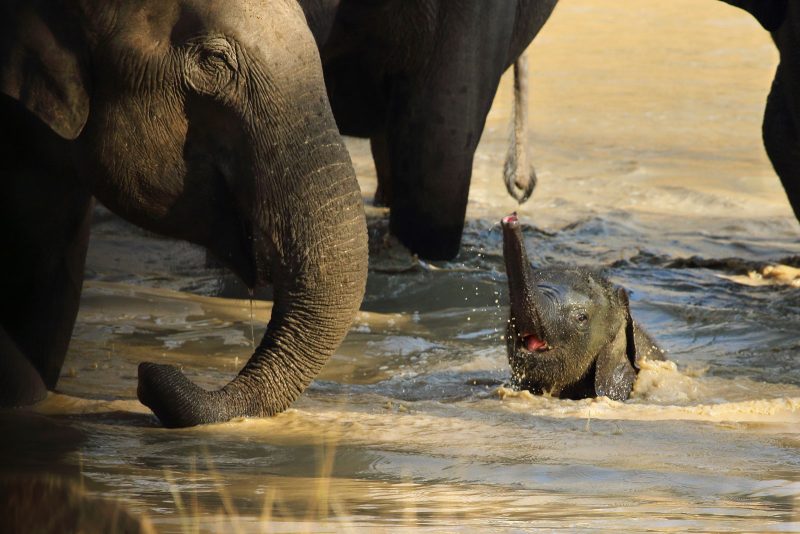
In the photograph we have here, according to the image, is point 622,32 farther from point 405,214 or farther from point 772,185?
point 405,214

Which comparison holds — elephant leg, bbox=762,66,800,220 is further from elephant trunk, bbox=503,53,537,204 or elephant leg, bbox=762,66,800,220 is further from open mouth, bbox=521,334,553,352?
open mouth, bbox=521,334,553,352

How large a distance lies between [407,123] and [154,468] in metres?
4.27

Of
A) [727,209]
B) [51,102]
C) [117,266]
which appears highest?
[51,102]

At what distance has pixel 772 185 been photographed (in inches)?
514

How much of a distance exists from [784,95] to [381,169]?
290 cm

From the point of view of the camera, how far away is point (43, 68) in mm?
4566

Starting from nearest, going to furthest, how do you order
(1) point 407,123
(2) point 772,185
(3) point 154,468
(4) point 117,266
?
(3) point 154,468
(1) point 407,123
(4) point 117,266
(2) point 772,185

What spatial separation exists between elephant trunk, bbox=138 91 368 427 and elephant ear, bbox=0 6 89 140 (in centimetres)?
54

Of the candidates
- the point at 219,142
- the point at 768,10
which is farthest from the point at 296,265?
the point at 768,10

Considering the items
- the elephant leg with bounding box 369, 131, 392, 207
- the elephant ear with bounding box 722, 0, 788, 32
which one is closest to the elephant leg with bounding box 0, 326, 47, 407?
the elephant ear with bounding box 722, 0, 788, 32

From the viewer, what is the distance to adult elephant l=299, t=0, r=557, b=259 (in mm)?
7656

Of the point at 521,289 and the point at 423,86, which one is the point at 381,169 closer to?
the point at 423,86

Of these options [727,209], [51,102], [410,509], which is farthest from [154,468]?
[727,209]

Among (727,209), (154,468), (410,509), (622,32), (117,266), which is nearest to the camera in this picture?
(410,509)
